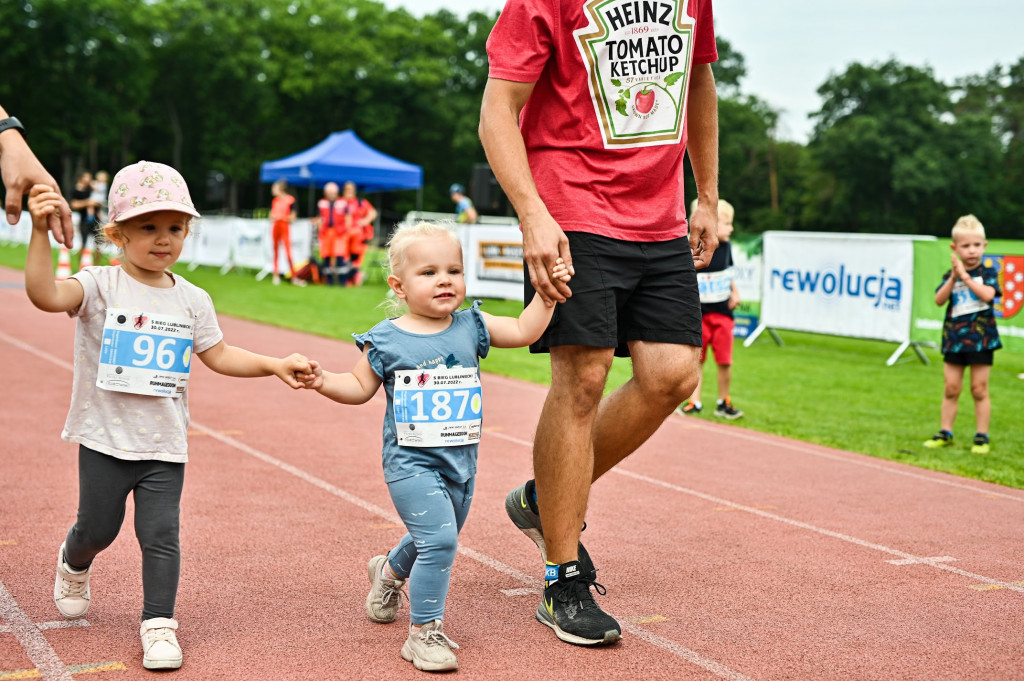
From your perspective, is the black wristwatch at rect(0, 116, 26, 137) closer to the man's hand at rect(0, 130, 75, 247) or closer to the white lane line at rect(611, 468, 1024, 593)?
the man's hand at rect(0, 130, 75, 247)

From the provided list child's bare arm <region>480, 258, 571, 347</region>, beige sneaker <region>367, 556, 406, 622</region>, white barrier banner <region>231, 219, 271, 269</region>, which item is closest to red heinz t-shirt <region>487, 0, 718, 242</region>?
child's bare arm <region>480, 258, 571, 347</region>

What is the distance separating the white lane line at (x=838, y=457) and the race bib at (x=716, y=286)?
1.03 metres

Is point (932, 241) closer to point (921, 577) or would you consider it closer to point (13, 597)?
point (921, 577)

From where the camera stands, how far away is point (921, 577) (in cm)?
441

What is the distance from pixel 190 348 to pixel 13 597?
1.17m

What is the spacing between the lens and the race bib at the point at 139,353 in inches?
127

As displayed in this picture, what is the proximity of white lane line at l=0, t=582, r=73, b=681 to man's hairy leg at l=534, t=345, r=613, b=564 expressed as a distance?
1.52 m

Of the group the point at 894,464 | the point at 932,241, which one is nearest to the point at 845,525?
the point at 894,464

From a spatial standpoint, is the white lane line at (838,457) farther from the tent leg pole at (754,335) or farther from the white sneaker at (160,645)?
the tent leg pole at (754,335)

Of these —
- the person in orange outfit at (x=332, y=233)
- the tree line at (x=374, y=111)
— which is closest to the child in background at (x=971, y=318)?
the person in orange outfit at (x=332, y=233)

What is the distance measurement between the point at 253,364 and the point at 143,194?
23.2 inches

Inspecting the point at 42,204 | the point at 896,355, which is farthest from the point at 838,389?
the point at 42,204

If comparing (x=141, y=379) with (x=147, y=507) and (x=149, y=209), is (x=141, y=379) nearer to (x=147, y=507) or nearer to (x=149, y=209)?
(x=147, y=507)

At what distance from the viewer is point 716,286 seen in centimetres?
907
